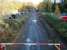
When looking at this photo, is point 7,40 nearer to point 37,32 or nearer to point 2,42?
point 2,42

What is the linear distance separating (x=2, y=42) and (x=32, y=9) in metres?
0.38


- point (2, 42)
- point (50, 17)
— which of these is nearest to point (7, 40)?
point (2, 42)

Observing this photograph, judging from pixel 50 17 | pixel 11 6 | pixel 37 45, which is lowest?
pixel 37 45

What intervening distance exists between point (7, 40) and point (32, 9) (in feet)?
1.12

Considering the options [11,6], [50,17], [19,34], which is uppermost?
[11,6]

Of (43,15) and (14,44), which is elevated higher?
(43,15)

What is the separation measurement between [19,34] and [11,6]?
9.9 inches

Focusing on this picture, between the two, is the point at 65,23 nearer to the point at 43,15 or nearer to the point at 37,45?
the point at 43,15

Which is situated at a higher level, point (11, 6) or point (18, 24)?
point (11, 6)

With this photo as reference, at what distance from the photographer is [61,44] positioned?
64.1 inches

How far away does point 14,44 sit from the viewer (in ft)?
5.34

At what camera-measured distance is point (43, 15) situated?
5.30 feet

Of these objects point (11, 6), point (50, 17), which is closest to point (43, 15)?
point (50, 17)

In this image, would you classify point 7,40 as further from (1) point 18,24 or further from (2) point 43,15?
(2) point 43,15
